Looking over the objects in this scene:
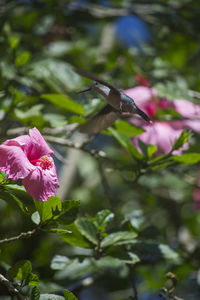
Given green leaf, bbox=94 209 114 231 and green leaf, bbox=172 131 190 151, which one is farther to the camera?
green leaf, bbox=172 131 190 151

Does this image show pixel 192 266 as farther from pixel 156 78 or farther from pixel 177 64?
pixel 177 64

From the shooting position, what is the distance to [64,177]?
2.36 metres

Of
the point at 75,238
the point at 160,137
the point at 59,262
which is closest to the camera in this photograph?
the point at 75,238

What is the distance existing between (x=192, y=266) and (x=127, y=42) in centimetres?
188

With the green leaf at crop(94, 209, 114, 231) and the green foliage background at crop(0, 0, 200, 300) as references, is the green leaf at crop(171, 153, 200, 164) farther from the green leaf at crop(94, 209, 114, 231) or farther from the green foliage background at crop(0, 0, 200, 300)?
the green leaf at crop(94, 209, 114, 231)

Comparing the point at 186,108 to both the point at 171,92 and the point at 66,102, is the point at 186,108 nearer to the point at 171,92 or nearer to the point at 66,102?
the point at 171,92

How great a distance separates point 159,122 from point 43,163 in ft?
2.24

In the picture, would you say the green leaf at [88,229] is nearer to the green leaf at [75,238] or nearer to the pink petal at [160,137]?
A: the green leaf at [75,238]

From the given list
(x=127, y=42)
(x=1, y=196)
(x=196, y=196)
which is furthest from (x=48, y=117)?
(x=127, y=42)

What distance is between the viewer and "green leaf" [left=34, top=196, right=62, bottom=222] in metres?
0.90

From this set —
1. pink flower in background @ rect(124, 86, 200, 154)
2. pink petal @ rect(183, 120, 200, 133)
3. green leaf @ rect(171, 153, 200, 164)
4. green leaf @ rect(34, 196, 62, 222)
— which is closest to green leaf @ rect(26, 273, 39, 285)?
green leaf @ rect(34, 196, 62, 222)

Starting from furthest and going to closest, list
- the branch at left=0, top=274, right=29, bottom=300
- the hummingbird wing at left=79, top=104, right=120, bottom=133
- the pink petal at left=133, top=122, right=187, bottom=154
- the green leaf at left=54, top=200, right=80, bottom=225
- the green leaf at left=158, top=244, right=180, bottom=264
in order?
1. the pink petal at left=133, top=122, right=187, bottom=154
2. the green leaf at left=158, top=244, right=180, bottom=264
3. the hummingbird wing at left=79, top=104, right=120, bottom=133
4. the green leaf at left=54, top=200, right=80, bottom=225
5. the branch at left=0, top=274, right=29, bottom=300

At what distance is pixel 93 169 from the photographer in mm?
2609

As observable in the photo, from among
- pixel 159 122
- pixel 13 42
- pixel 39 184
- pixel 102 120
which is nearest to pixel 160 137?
pixel 159 122
